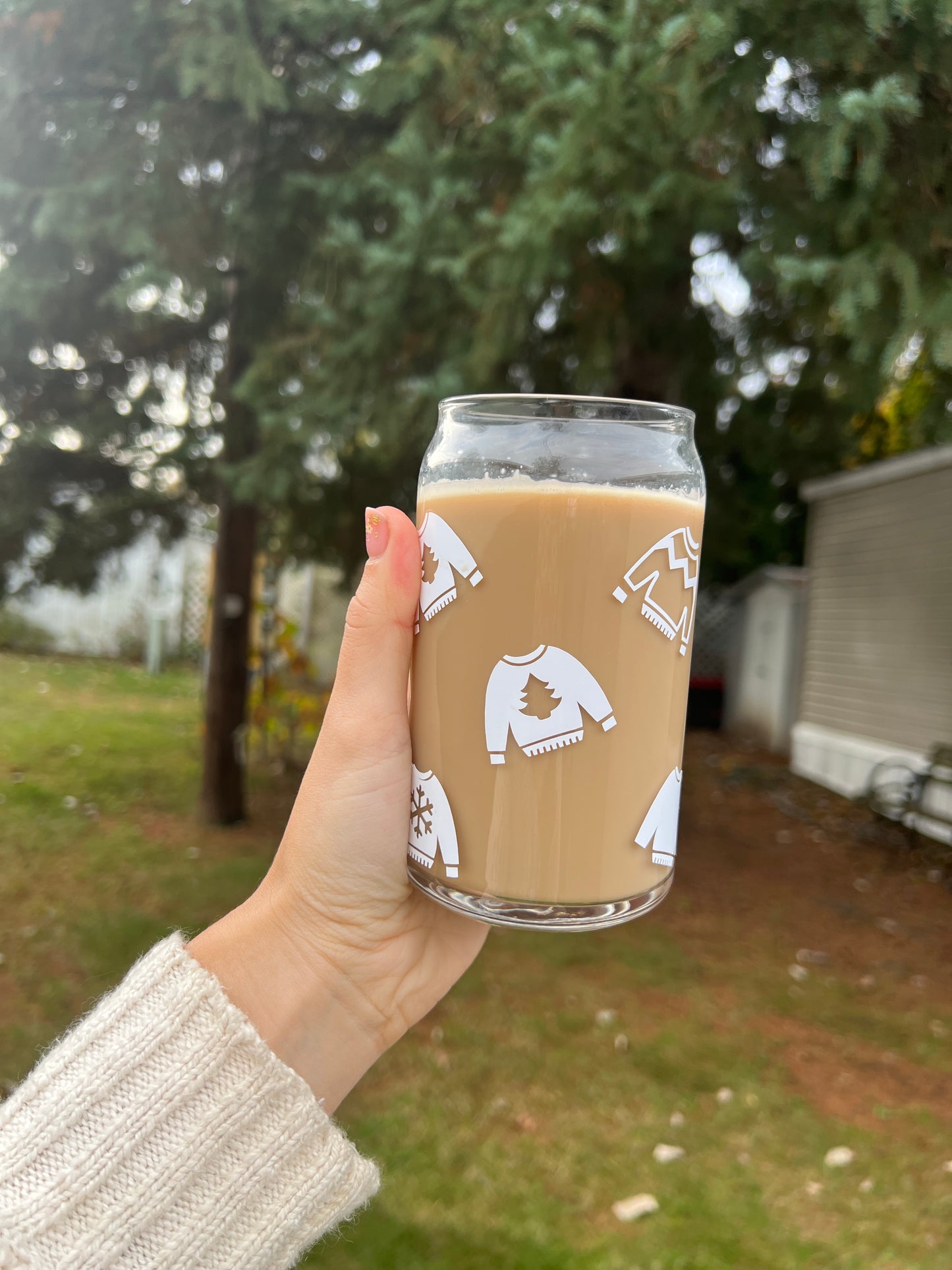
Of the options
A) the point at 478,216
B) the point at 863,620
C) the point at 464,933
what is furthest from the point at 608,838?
the point at 863,620

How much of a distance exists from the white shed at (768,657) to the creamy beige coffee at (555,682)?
28.9 feet

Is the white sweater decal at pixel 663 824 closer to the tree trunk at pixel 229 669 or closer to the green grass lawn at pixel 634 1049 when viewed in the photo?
the green grass lawn at pixel 634 1049

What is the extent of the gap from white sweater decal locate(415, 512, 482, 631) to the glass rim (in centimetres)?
16

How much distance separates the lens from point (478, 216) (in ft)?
9.98

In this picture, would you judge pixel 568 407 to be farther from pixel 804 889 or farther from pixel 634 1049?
pixel 804 889

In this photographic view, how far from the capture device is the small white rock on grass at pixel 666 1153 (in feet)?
9.03

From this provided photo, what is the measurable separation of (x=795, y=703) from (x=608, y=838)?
8947mm

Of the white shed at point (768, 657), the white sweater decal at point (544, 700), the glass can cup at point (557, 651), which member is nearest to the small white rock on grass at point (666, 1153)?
the glass can cup at point (557, 651)

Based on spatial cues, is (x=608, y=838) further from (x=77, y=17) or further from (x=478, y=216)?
(x=77, y=17)

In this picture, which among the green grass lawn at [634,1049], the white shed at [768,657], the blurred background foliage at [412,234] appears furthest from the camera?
the white shed at [768,657]

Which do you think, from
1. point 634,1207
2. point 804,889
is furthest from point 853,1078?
point 804,889

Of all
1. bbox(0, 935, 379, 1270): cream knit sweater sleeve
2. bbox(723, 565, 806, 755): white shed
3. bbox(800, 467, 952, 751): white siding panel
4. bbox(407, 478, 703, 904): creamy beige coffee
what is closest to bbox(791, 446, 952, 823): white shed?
bbox(800, 467, 952, 751): white siding panel

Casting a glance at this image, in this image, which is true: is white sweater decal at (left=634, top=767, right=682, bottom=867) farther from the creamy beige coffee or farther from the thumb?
the thumb

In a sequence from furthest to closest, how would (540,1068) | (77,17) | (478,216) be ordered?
(77,17), (540,1068), (478,216)
